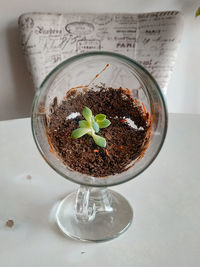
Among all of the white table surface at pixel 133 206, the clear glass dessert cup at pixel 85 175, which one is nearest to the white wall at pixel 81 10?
the white table surface at pixel 133 206

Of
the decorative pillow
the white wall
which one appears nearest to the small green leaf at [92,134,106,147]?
the decorative pillow

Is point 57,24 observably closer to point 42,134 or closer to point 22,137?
point 22,137

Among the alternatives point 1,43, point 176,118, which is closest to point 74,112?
point 176,118

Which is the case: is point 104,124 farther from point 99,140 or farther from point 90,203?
point 90,203

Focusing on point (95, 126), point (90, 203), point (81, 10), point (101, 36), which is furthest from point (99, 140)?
point (81, 10)

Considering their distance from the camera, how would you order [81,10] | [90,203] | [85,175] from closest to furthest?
[85,175] → [90,203] → [81,10]

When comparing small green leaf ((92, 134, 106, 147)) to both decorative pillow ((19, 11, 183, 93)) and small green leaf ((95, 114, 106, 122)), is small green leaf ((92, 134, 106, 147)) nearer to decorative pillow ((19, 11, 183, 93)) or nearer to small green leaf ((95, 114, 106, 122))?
small green leaf ((95, 114, 106, 122))
